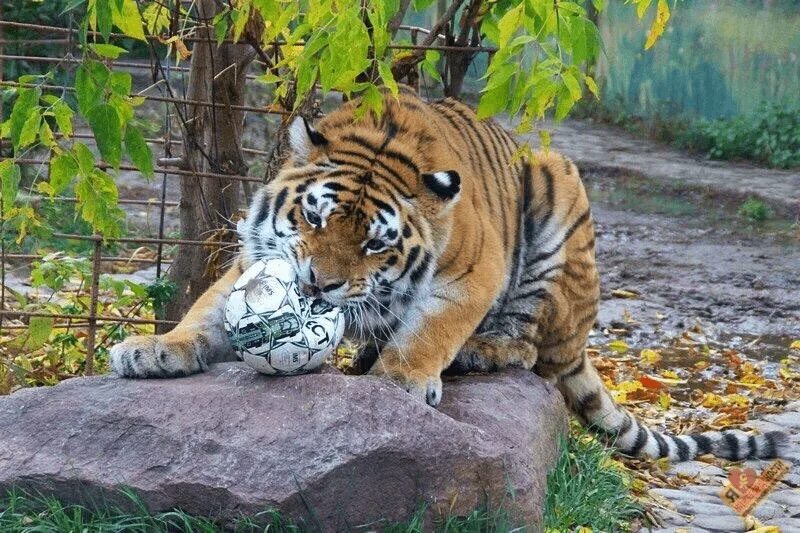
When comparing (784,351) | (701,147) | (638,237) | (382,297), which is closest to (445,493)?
(382,297)

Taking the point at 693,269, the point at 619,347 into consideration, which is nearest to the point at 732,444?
the point at 619,347

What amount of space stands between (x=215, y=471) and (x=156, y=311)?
2645 mm

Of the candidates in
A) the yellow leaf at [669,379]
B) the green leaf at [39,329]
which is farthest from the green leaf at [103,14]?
the yellow leaf at [669,379]

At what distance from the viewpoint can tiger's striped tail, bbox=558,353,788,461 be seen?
5.30 m

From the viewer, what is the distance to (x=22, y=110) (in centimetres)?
367

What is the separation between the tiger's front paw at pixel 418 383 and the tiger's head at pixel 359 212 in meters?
0.24

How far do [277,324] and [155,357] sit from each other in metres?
0.55

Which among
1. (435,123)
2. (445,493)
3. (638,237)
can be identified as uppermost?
(435,123)

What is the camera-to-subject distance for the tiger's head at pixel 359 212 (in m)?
4.02

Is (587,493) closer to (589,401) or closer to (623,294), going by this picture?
(589,401)

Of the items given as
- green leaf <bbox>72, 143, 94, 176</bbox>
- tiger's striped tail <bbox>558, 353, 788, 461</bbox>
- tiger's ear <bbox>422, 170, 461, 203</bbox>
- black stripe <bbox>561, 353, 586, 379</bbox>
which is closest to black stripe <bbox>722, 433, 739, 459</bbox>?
tiger's striped tail <bbox>558, 353, 788, 461</bbox>

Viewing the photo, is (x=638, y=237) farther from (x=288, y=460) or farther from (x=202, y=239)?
(x=288, y=460)

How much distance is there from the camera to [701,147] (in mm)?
14422

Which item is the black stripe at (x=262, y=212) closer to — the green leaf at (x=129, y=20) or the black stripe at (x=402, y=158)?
the black stripe at (x=402, y=158)
